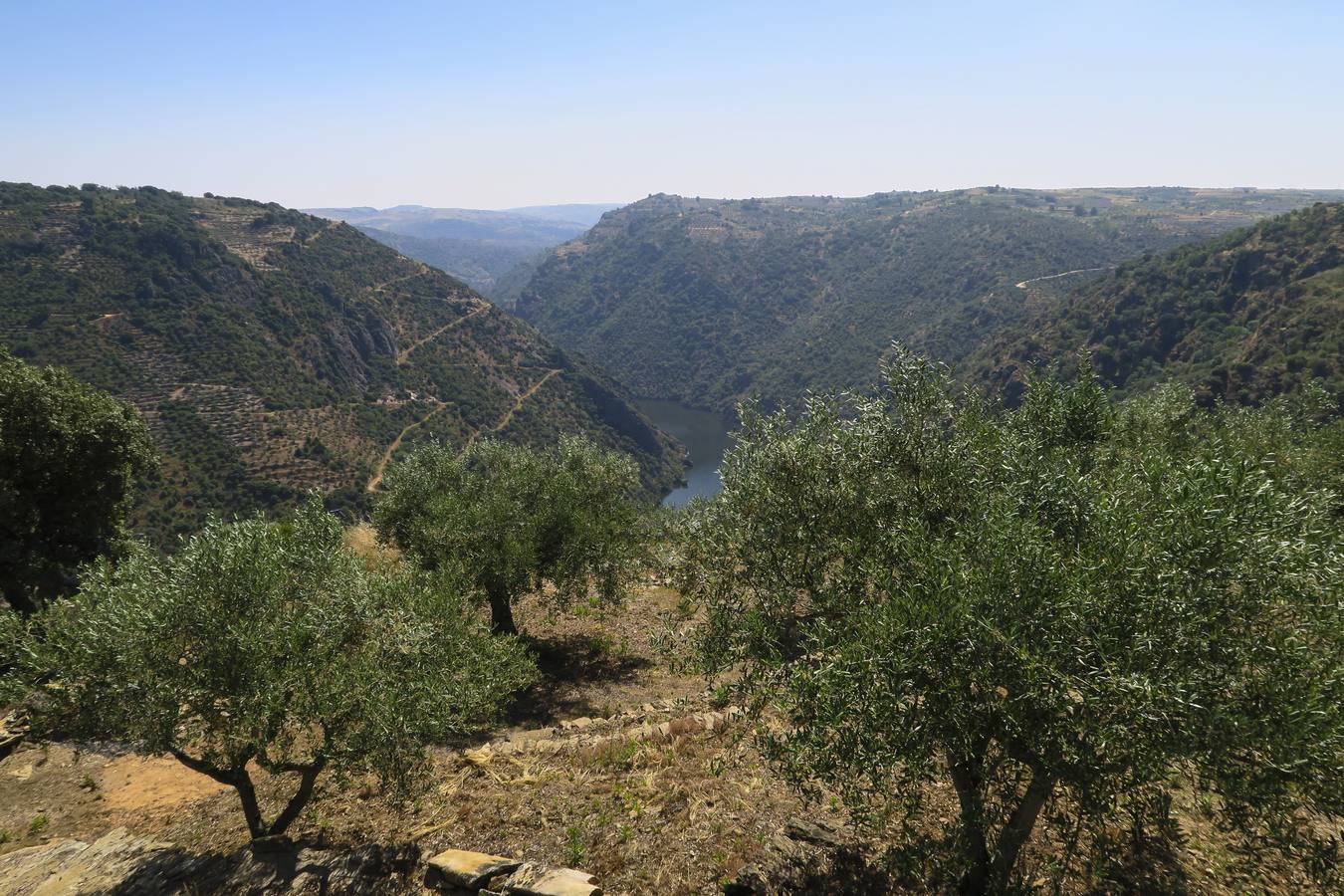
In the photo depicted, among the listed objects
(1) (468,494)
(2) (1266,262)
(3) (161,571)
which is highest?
(2) (1266,262)

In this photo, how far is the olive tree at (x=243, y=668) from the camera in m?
10.9

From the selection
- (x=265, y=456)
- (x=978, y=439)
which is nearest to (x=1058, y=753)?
(x=978, y=439)

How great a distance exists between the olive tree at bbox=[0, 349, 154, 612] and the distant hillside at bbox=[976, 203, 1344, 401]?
270ft

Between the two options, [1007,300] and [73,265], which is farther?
[1007,300]

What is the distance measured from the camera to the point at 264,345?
101m

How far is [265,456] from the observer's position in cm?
7731

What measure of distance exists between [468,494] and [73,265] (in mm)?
110319

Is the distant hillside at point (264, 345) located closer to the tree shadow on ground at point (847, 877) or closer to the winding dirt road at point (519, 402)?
the winding dirt road at point (519, 402)

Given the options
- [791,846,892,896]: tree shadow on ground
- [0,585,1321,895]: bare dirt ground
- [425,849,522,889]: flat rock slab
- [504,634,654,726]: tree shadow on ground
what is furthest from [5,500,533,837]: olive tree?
[504,634,654,726]: tree shadow on ground

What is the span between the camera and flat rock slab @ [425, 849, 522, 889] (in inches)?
466

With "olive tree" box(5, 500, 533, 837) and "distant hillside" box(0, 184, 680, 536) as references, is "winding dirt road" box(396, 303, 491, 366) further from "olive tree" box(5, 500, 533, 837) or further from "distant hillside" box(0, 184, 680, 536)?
"olive tree" box(5, 500, 533, 837)

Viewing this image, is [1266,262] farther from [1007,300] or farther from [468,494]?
[468,494]

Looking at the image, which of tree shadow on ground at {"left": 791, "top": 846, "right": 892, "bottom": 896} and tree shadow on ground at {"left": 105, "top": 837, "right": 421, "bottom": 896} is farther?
tree shadow on ground at {"left": 105, "top": 837, "right": 421, "bottom": 896}

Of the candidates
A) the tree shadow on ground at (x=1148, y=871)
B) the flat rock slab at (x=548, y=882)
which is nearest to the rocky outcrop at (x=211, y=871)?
the flat rock slab at (x=548, y=882)
